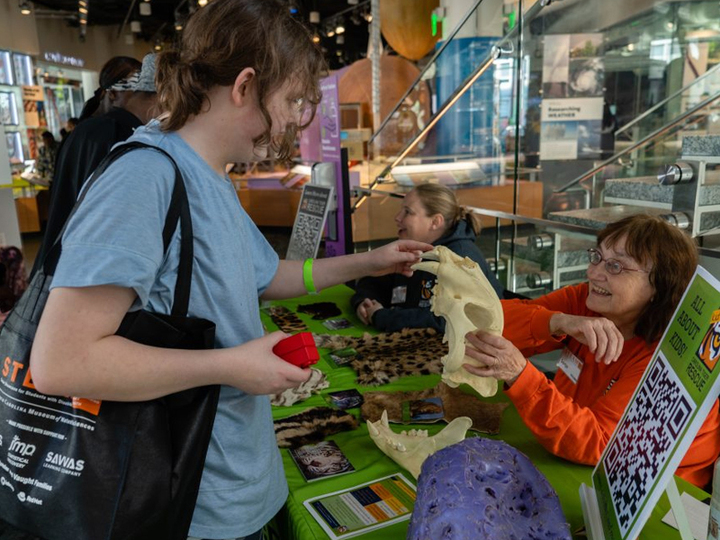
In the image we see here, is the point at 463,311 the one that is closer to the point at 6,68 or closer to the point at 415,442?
the point at 415,442

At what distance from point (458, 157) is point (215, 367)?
6.29 m

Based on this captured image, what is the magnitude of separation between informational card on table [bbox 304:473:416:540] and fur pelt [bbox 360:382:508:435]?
351mm

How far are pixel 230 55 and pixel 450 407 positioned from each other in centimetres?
131

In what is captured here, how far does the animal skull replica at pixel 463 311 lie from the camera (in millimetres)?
1427

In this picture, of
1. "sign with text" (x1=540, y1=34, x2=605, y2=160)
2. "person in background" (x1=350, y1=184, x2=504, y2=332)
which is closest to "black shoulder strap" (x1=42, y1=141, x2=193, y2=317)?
"person in background" (x1=350, y1=184, x2=504, y2=332)

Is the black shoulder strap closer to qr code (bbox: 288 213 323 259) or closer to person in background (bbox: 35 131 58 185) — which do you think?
qr code (bbox: 288 213 323 259)

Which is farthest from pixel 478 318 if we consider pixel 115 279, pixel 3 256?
pixel 3 256

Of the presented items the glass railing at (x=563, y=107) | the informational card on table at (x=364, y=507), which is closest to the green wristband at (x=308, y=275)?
the informational card on table at (x=364, y=507)

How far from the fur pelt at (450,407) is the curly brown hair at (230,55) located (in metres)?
1.13

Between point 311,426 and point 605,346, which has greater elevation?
point 605,346

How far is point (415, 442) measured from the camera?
1673 mm

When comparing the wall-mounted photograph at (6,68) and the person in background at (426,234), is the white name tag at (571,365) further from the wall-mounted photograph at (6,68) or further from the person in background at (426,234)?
the wall-mounted photograph at (6,68)

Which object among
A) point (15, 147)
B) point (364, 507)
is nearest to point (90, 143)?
point (364, 507)

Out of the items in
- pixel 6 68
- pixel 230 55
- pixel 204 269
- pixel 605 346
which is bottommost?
pixel 605 346
